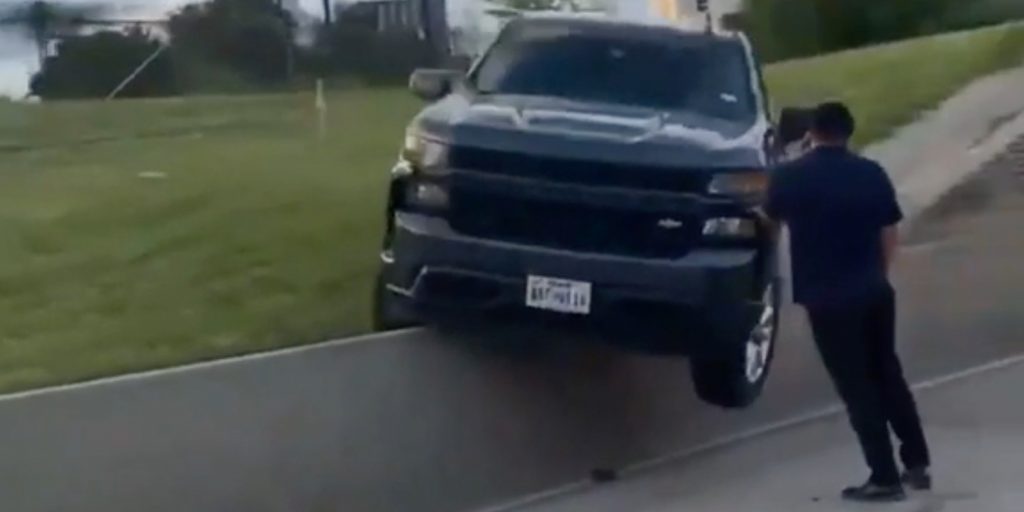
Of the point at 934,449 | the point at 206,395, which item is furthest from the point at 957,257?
the point at 206,395

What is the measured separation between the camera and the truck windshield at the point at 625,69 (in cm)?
1355

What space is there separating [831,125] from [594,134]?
4.26 feet

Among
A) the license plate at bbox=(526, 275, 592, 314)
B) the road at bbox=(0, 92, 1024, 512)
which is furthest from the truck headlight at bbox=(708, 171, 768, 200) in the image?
the road at bbox=(0, 92, 1024, 512)

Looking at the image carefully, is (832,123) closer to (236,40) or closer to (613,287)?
(613,287)

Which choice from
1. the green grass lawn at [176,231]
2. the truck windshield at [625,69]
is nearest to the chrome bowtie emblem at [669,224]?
the truck windshield at [625,69]

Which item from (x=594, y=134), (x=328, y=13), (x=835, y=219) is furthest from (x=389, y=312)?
(x=328, y=13)

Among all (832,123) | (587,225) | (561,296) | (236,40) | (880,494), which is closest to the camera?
(832,123)

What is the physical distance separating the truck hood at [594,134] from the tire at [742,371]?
0.81 meters

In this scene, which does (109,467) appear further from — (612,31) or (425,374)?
(612,31)

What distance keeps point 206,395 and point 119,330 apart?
288cm

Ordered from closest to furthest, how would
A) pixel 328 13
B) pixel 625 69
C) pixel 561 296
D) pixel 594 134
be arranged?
1. pixel 561 296
2. pixel 594 134
3. pixel 625 69
4. pixel 328 13

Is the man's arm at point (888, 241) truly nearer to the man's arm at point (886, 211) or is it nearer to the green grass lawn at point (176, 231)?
the man's arm at point (886, 211)

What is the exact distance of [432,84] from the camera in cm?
1335

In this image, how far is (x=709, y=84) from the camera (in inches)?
539
